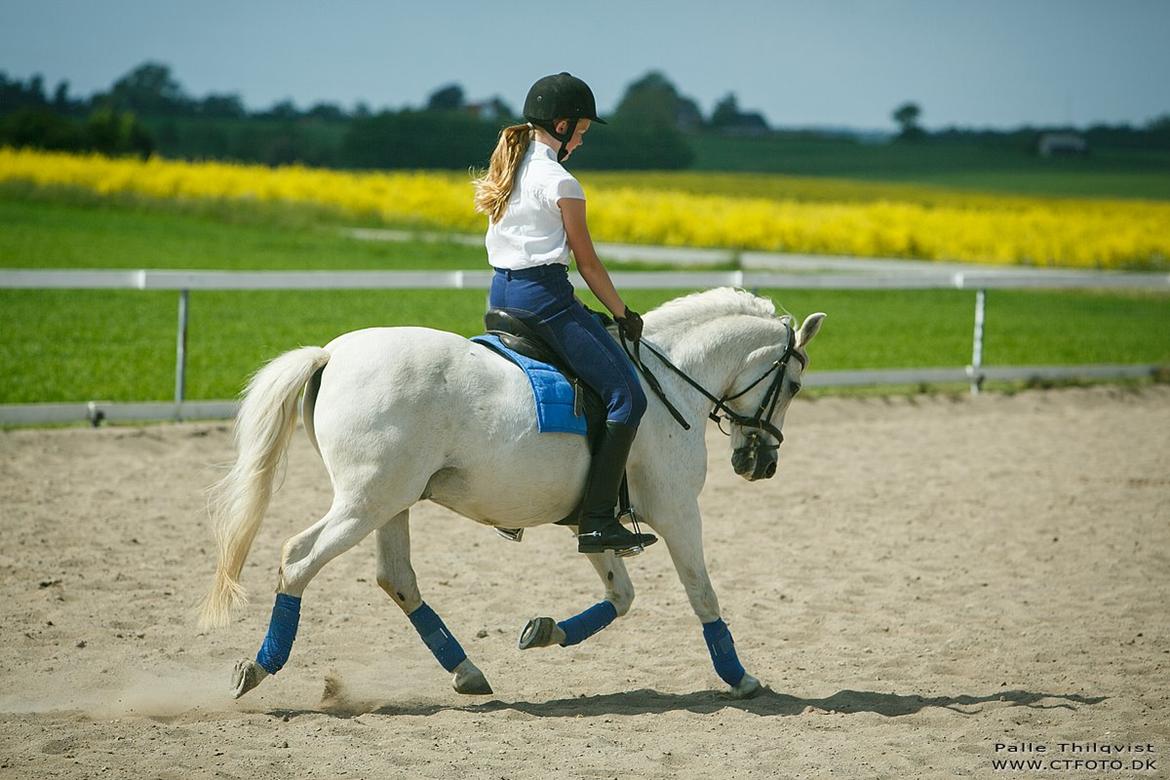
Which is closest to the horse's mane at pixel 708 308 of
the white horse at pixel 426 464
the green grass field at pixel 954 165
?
the white horse at pixel 426 464

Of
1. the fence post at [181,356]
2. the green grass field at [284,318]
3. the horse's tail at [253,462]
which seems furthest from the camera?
the green grass field at [284,318]

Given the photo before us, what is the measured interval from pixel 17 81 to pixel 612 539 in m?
75.4

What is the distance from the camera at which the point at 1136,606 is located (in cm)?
670

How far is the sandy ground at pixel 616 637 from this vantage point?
448 cm

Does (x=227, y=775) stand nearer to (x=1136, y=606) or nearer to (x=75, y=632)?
(x=75, y=632)

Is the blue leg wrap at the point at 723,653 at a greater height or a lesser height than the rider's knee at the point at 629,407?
lesser

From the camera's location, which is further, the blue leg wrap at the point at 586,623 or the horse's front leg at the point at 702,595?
the blue leg wrap at the point at 586,623

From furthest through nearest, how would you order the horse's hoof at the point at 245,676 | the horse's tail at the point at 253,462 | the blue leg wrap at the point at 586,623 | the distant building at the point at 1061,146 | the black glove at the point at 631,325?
the distant building at the point at 1061,146 → the blue leg wrap at the point at 586,623 → the black glove at the point at 631,325 → the horse's tail at the point at 253,462 → the horse's hoof at the point at 245,676

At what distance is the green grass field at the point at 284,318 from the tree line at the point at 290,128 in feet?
74.0

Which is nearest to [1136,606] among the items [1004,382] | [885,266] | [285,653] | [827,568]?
[827,568]

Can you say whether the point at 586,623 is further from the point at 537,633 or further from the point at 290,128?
the point at 290,128

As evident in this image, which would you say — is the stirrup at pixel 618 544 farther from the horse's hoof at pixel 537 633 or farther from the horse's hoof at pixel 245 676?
the horse's hoof at pixel 245 676

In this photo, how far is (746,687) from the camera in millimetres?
5227

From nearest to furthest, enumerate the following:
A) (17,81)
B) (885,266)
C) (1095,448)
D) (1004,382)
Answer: (1095,448) < (1004,382) < (885,266) < (17,81)
